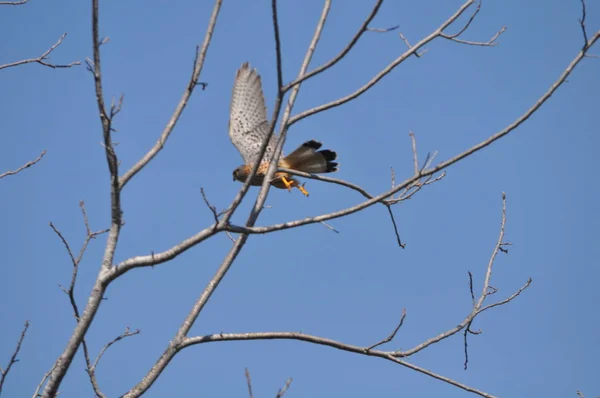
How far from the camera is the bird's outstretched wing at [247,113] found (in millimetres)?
7809

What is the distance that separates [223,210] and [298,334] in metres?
0.64

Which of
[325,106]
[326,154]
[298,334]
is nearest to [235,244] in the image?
[298,334]

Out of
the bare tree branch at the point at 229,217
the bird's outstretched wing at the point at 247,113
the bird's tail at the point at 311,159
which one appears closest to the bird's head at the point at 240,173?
the bird's outstretched wing at the point at 247,113

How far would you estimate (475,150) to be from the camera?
9.37 feet

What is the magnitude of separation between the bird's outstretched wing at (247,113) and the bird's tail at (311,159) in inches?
54.3

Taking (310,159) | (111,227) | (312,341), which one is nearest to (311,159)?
(310,159)

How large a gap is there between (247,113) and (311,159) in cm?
187

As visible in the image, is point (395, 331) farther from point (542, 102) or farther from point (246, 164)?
point (246, 164)

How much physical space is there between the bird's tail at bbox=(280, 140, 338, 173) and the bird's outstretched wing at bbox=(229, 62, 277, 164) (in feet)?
4.53

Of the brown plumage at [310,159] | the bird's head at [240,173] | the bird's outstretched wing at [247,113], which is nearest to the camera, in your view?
the brown plumage at [310,159]

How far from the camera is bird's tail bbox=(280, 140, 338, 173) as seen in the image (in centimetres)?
621

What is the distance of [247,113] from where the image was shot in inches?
316

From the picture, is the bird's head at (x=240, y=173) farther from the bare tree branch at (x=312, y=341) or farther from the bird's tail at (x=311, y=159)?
the bare tree branch at (x=312, y=341)

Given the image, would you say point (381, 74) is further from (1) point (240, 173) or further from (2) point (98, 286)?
(1) point (240, 173)
